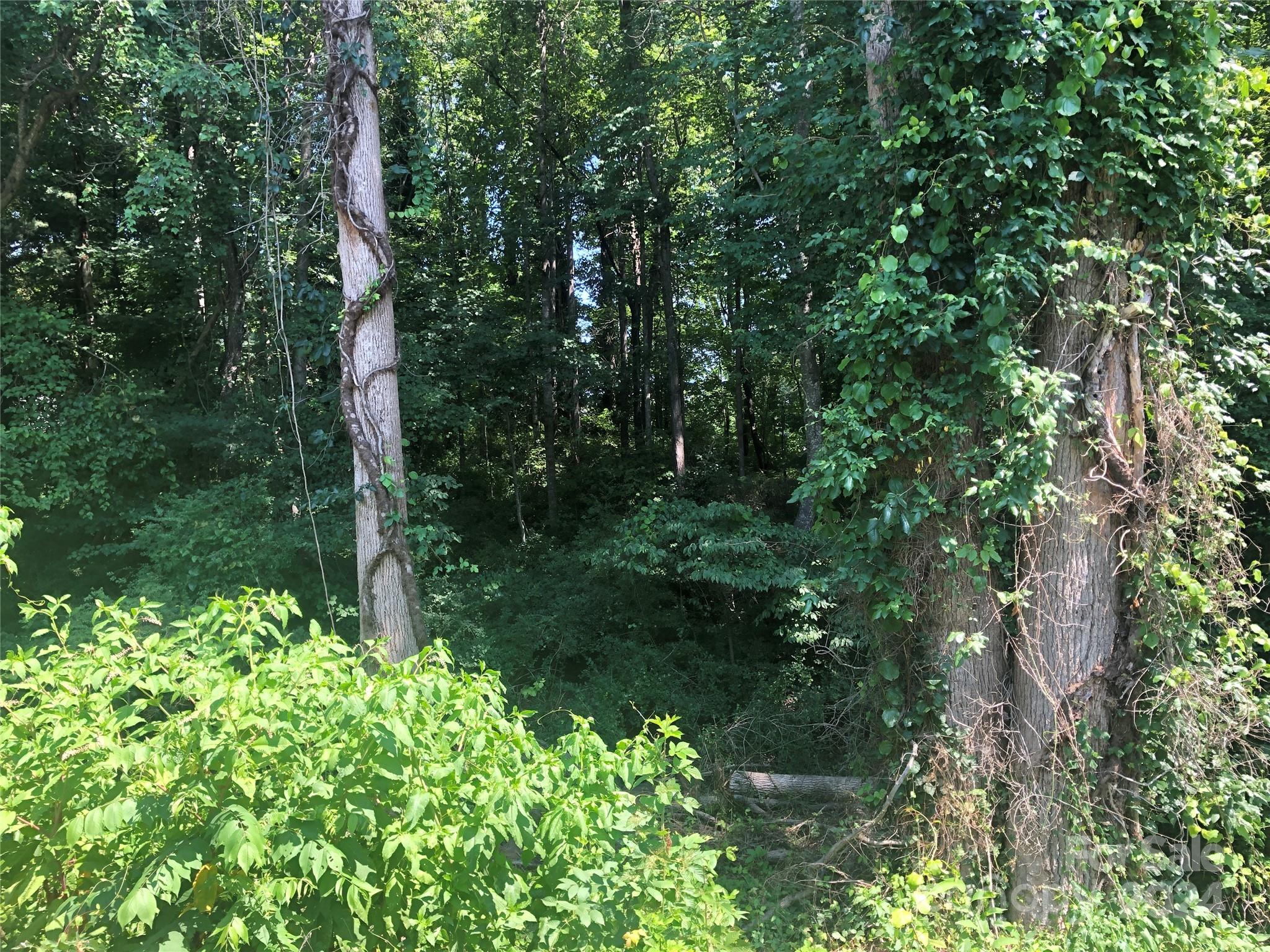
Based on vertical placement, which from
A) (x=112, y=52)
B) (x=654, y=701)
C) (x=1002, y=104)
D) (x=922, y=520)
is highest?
(x=112, y=52)

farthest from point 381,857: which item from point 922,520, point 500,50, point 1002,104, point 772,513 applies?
point 500,50

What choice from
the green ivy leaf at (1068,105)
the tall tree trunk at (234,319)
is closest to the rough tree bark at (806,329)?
the green ivy leaf at (1068,105)

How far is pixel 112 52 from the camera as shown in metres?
7.64

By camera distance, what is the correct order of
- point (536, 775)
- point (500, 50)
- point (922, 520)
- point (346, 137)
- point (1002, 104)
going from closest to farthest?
point (536, 775)
point (1002, 104)
point (922, 520)
point (346, 137)
point (500, 50)

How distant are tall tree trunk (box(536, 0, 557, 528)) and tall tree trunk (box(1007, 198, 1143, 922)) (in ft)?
33.5

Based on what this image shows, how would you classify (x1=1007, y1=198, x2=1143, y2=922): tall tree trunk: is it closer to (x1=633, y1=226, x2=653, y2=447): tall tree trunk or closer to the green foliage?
the green foliage

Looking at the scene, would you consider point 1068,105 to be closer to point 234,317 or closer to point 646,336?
point 234,317

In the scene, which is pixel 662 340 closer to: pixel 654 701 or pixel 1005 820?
pixel 654 701

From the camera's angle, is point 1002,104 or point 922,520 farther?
point 922,520

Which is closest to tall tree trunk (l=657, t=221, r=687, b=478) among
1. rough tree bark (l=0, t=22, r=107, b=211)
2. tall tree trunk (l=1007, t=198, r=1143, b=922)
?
rough tree bark (l=0, t=22, r=107, b=211)

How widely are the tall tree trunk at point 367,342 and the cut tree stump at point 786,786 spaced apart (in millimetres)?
2872

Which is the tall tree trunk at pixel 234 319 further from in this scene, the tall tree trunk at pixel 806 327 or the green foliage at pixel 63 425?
the tall tree trunk at pixel 806 327

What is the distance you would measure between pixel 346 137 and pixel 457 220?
9.72 meters

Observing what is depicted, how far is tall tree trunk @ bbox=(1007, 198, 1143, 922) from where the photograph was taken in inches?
152
